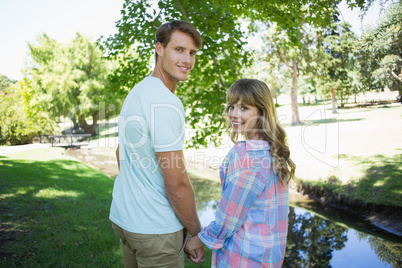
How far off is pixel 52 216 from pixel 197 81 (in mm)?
4132

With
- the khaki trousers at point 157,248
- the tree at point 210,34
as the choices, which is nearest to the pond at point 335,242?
the tree at point 210,34

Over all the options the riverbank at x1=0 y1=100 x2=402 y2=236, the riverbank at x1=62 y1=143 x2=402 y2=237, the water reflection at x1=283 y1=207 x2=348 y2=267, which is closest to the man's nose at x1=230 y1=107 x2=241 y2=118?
the riverbank at x1=0 y1=100 x2=402 y2=236

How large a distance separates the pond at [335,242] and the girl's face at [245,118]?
4177 mm

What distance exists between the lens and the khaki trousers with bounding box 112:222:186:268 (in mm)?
1601

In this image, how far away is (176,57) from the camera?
1.84 m

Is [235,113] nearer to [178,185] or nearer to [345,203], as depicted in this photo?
[178,185]

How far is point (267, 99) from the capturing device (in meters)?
1.93

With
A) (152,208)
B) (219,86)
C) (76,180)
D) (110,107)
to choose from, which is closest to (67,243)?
(152,208)

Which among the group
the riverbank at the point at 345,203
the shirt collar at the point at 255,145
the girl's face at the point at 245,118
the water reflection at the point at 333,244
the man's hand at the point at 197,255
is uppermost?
the girl's face at the point at 245,118

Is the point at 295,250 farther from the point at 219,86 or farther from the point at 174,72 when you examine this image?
the point at 174,72

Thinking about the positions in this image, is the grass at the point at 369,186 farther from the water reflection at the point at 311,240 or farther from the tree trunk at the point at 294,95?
the tree trunk at the point at 294,95

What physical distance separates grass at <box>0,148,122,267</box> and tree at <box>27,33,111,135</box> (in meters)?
19.2

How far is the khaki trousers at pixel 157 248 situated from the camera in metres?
1.60

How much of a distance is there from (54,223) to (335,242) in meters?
5.76
